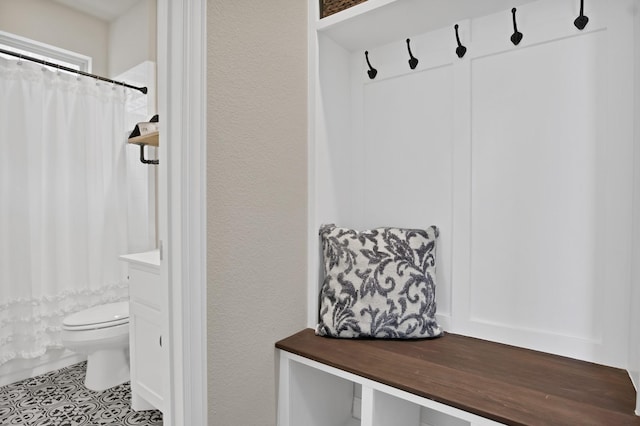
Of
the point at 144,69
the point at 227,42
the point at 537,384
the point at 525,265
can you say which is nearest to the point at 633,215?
the point at 525,265

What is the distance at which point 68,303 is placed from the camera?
2.45m

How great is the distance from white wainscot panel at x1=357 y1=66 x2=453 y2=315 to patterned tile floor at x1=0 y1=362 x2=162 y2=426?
158cm

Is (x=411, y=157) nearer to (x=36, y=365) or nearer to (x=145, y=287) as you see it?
(x=145, y=287)

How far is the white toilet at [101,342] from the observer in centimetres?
208

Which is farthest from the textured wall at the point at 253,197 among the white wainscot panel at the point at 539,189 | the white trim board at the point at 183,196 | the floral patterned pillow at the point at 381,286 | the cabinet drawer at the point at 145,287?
the white wainscot panel at the point at 539,189

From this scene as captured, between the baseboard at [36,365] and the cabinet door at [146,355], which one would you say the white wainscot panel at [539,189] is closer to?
the cabinet door at [146,355]

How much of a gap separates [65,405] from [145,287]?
3.25 ft

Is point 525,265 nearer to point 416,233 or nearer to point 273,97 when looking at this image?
point 416,233

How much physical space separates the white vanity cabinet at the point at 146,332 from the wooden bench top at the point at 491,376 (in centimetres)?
67

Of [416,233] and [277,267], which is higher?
[416,233]

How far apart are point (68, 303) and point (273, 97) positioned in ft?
7.18

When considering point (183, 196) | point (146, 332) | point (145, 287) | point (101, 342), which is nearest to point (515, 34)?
point (183, 196)

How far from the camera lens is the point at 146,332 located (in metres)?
1.71

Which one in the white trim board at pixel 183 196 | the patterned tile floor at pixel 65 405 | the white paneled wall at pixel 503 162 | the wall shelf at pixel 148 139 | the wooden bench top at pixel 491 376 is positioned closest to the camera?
the wooden bench top at pixel 491 376
